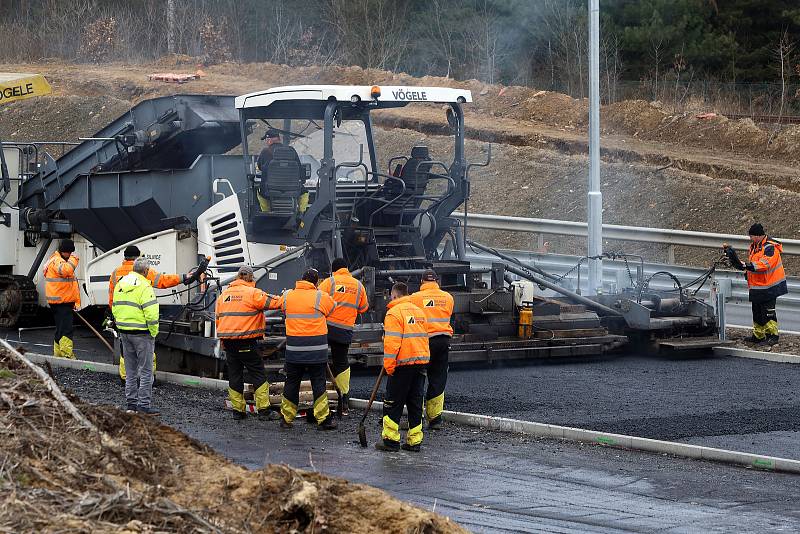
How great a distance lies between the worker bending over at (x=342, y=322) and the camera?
10.7m

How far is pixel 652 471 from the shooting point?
8.58m

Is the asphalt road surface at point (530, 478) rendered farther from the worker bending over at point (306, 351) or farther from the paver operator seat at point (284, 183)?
the paver operator seat at point (284, 183)

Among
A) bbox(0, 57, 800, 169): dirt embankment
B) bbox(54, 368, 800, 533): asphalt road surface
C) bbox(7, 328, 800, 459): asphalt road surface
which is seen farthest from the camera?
bbox(0, 57, 800, 169): dirt embankment

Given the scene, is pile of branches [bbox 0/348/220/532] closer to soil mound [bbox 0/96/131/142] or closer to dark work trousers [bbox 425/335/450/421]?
dark work trousers [bbox 425/335/450/421]

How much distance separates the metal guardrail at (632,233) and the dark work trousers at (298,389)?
25.0 ft

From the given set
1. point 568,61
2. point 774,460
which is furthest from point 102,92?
point 774,460

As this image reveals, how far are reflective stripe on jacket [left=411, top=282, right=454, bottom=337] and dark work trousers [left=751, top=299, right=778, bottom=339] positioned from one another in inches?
229

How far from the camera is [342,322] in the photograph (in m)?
10.8

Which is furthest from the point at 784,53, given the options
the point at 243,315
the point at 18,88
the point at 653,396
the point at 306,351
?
the point at 306,351

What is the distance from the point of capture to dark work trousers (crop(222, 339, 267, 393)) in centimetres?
1053

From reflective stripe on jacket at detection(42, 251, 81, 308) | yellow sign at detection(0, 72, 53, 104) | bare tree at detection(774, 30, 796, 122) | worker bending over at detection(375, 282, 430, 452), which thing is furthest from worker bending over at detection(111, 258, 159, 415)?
bare tree at detection(774, 30, 796, 122)

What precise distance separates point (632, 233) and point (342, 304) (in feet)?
27.9

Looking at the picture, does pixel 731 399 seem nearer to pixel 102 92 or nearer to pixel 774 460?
pixel 774 460

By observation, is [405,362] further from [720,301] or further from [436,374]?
[720,301]
